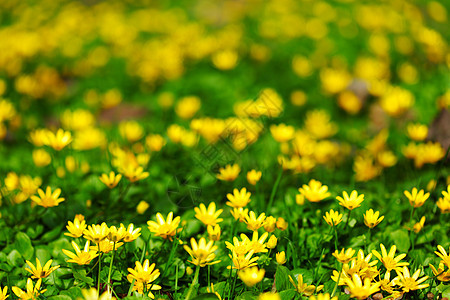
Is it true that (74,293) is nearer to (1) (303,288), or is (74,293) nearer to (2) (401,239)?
(1) (303,288)

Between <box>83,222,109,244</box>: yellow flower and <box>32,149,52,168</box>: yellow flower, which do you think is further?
<box>32,149,52,168</box>: yellow flower

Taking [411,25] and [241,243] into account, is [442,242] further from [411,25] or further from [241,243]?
[411,25]

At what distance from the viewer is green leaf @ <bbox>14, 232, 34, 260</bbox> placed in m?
2.30

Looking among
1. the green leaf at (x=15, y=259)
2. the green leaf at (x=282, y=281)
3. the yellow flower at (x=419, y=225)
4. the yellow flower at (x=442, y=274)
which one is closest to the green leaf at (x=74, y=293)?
the green leaf at (x=15, y=259)

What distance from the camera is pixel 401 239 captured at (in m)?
2.29

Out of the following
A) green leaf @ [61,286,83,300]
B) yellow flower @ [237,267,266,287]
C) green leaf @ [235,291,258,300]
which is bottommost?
green leaf @ [61,286,83,300]

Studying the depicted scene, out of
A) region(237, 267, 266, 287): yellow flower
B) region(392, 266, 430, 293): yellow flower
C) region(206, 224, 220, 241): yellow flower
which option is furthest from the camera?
region(206, 224, 220, 241): yellow flower

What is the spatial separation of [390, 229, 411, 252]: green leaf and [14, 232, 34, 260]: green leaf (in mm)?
2003

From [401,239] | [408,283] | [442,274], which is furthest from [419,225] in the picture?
[408,283]

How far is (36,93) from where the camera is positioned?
5324mm

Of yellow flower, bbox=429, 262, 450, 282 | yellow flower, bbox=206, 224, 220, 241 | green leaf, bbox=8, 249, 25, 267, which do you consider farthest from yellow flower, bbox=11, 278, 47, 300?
yellow flower, bbox=429, 262, 450, 282

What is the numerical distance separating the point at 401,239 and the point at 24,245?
82.3 inches

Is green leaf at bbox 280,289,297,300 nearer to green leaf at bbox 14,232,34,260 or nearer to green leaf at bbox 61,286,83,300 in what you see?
green leaf at bbox 61,286,83,300

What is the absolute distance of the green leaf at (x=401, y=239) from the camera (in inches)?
89.4
